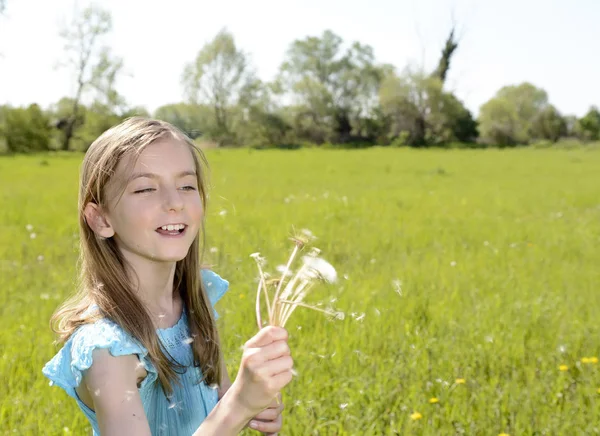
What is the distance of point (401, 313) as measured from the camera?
169 inches

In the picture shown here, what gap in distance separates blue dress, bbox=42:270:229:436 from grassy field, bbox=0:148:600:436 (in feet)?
1.78

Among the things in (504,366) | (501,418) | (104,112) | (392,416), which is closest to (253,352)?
(392,416)

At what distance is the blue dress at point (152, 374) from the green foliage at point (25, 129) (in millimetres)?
32426

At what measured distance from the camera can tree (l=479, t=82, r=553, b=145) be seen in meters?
51.3

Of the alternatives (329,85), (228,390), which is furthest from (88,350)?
(329,85)

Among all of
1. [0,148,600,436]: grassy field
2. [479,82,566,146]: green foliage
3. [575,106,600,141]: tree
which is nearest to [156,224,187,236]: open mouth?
[0,148,600,436]: grassy field

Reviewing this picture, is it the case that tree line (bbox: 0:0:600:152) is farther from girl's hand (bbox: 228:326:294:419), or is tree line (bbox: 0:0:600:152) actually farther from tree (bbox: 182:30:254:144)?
girl's hand (bbox: 228:326:294:419)

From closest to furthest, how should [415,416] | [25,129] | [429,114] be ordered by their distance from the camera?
1. [415,416]
2. [25,129]
3. [429,114]

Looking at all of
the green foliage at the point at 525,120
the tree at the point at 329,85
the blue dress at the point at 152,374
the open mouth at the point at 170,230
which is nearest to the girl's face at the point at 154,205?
the open mouth at the point at 170,230

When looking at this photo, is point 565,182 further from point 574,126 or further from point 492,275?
point 574,126

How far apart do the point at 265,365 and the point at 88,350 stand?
45 centimetres

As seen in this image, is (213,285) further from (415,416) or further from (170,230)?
(415,416)

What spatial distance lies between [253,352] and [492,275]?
14.0 ft

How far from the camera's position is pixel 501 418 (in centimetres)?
300
